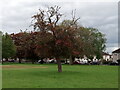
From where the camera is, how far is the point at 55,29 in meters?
33.3

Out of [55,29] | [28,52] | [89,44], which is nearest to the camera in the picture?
[55,29]

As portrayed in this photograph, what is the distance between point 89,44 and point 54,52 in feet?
144

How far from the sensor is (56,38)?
110ft

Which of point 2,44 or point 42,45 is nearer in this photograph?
point 42,45

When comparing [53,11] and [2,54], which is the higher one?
[53,11]

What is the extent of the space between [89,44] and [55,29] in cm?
4467

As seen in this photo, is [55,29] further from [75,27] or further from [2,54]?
[2,54]

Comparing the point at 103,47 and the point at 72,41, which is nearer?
the point at 72,41

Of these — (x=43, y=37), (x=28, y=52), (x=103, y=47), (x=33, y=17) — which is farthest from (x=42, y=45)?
(x=103, y=47)

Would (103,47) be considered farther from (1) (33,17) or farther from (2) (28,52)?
(1) (33,17)

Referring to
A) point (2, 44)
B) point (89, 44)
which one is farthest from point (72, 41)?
point (2, 44)

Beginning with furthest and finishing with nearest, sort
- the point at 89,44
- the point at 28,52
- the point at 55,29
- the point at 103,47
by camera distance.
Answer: the point at 103,47 → the point at 28,52 → the point at 89,44 → the point at 55,29

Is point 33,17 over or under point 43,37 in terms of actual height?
over

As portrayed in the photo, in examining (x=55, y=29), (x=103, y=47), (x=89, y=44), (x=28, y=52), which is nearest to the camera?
(x=55, y=29)
